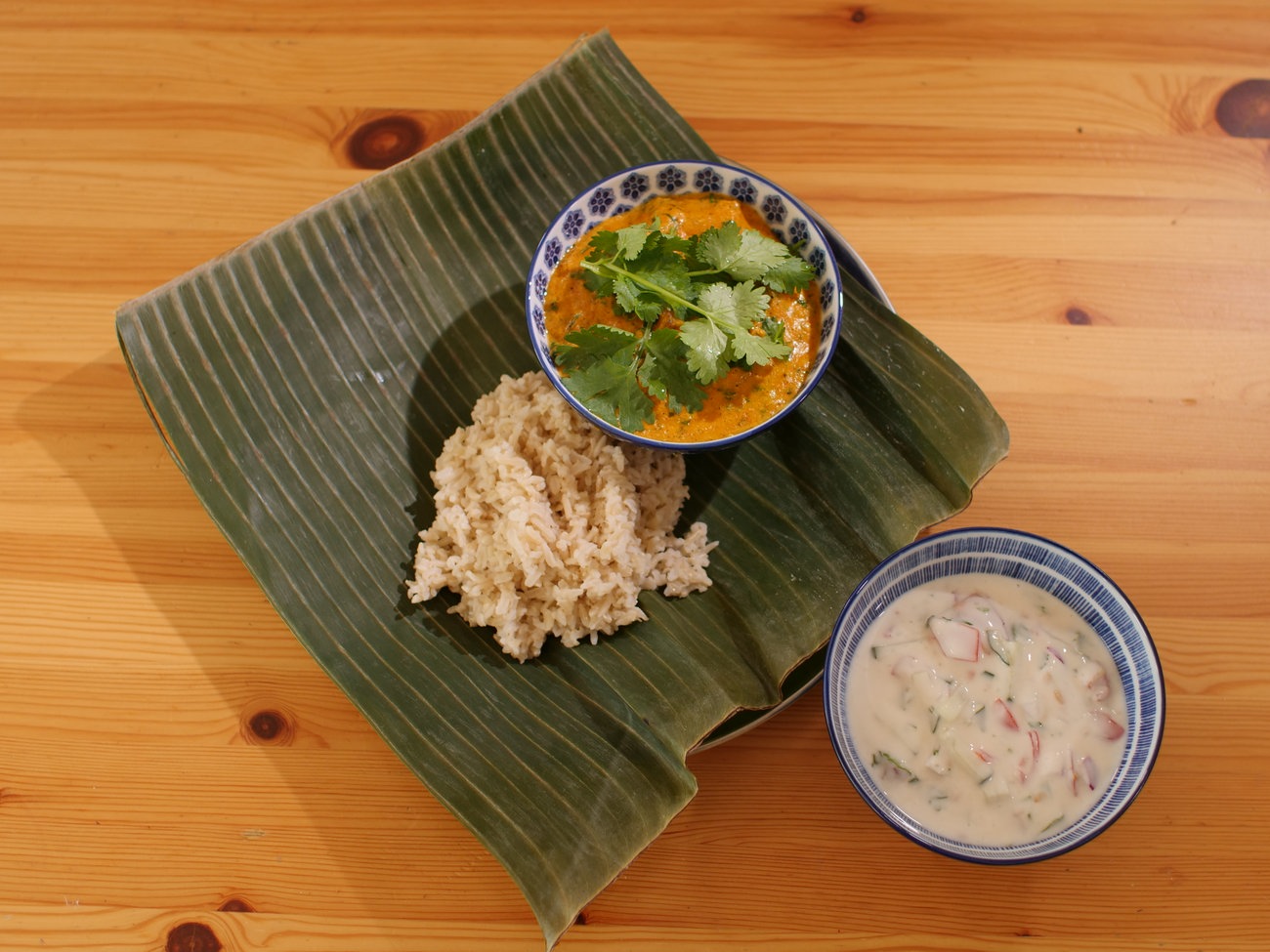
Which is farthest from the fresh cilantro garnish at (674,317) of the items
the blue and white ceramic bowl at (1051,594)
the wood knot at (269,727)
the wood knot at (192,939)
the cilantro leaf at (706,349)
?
the wood knot at (192,939)

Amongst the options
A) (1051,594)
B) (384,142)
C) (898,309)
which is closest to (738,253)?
(898,309)

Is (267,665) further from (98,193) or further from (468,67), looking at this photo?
(468,67)

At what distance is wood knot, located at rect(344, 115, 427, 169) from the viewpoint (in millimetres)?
3607

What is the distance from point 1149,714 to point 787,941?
120 centimetres

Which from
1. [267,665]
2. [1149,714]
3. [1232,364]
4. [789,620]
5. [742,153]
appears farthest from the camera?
[742,153]

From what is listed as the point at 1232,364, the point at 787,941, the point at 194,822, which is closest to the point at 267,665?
the point at 194,822

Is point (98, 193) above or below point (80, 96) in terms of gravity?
below

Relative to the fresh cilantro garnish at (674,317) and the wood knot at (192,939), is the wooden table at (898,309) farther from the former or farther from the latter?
the fresh cilantro garnish at (674,317)

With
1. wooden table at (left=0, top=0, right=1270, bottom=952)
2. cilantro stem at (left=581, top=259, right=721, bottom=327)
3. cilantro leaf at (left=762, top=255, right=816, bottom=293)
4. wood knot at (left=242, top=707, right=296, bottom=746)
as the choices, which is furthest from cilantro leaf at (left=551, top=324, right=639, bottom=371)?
wood knot at (left=242, top=707, right=296, bottom=746)

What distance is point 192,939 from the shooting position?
2.79 metres

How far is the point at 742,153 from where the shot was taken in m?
3.59

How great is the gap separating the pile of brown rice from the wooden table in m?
0.59

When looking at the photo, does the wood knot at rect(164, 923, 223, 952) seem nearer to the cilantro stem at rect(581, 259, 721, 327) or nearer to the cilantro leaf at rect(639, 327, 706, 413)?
the cilantro leaf at rect(639, 327, 706, 413)

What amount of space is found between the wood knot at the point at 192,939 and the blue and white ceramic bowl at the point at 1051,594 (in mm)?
1928
